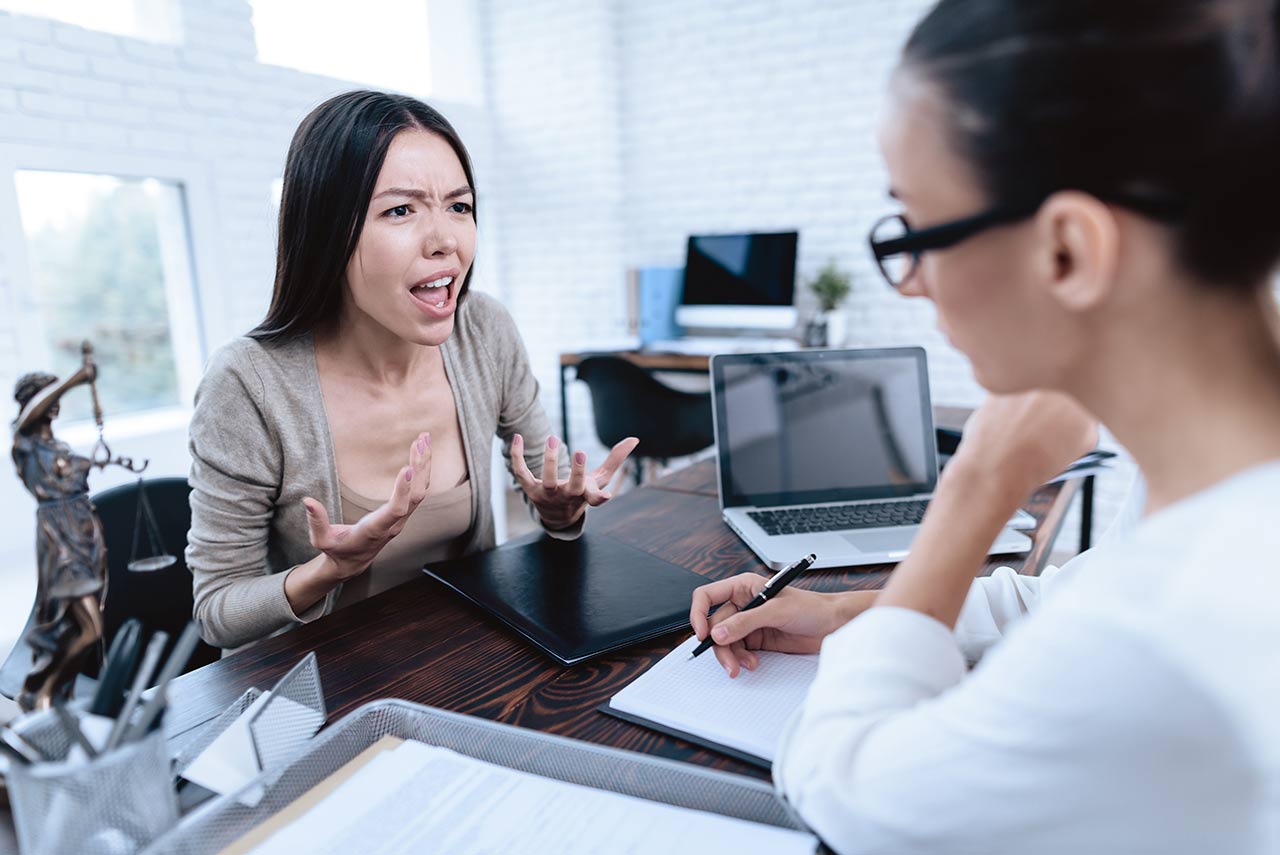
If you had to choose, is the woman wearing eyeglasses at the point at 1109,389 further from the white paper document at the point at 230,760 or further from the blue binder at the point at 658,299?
the blue binder at the point at 658,299

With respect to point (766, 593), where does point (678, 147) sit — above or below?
above

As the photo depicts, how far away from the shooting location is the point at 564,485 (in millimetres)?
1119

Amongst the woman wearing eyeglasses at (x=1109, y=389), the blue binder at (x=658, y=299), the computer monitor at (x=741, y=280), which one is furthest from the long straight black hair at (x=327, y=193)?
the blue binder at (x=658, y=299)

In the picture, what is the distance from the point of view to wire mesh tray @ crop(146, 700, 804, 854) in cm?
50

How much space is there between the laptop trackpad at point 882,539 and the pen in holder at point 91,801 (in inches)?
32.7

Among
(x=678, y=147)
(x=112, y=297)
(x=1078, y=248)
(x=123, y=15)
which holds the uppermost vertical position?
(x=123, y=15)

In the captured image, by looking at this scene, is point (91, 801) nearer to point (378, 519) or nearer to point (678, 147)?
point (378, 519)

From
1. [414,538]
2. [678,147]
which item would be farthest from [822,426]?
[678,147]

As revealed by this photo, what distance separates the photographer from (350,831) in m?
0.53

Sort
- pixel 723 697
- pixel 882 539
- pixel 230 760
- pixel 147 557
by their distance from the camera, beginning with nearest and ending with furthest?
pixel 230 760
pixel 723 697
pixel 882 539
pixel 147 557

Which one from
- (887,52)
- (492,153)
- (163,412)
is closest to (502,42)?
(492,153)

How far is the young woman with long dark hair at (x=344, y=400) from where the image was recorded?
1.08 m

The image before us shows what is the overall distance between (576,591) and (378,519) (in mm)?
239

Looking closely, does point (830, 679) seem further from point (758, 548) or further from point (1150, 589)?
point (758, 548)
